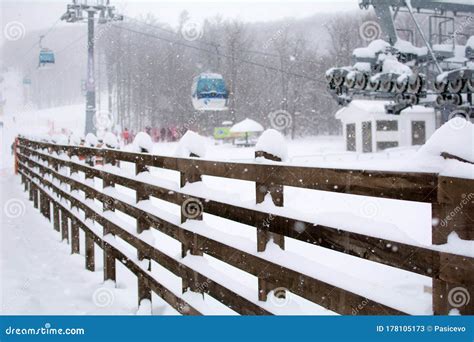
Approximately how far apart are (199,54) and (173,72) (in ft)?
17.2

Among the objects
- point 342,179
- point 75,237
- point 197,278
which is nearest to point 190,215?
point 197,278

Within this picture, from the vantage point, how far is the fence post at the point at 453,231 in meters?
1.54

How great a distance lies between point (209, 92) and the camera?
1033 inches

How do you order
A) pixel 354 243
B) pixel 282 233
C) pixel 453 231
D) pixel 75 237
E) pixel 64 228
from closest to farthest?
1. pixel 453 231
2. pixel 354 243
3. pixel 282 233
4. pixel 75 237
5. pixel 64 228

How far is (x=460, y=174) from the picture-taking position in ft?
5.11

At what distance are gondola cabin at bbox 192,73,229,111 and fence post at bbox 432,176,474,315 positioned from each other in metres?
25.0

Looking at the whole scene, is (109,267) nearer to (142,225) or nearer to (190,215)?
(142,225)

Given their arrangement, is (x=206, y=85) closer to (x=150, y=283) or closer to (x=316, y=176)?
(x=150, y=283)

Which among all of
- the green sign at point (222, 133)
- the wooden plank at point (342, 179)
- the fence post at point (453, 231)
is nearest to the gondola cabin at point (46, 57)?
the green sign at point (222, 133)

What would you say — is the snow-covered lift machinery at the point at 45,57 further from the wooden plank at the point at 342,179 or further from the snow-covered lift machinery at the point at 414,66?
the wooden plank at the point at 342,179

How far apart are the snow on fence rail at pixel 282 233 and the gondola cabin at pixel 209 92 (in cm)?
2131

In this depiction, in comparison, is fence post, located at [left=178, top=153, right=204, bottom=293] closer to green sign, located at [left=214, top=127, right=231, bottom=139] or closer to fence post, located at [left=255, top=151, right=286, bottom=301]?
fence post, located at [left=255, top=151, right=286, bottom=301]

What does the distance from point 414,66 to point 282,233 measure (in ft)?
52.2

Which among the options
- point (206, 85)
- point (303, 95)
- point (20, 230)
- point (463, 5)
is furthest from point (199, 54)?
point (20, 230)
